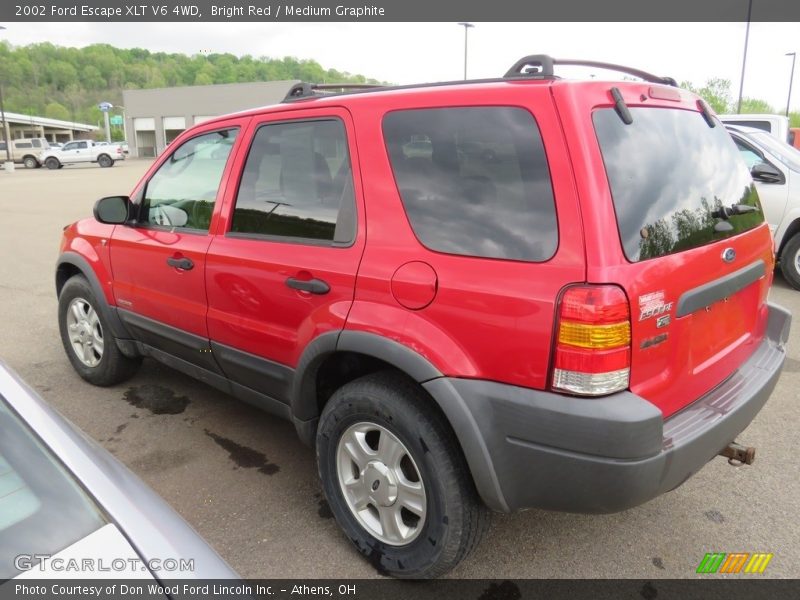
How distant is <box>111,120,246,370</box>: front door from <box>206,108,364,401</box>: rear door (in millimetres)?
152

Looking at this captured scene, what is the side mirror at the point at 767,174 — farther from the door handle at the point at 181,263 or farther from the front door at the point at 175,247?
the door handle at the point at 181,263

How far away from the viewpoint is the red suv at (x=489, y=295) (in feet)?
6.29

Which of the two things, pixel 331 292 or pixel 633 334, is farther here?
pixel 331 292

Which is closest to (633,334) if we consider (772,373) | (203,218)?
(772,373)

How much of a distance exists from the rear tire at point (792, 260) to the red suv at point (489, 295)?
4867 millimetres

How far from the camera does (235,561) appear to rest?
99.3 inches

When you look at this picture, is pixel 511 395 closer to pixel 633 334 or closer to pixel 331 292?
pixel 633 334

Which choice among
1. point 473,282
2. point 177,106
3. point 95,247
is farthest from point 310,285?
point 177,106

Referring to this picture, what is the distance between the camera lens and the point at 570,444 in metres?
1.92

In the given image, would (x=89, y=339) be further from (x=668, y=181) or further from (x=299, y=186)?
(x=668, y=181)

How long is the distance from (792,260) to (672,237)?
603 centimetres

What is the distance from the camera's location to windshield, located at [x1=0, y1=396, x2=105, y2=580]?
1258mm

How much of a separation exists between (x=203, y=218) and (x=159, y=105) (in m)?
56.0

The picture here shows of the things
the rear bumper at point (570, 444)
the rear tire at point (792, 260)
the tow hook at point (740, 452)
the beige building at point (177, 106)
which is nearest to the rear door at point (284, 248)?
the rear bumper at point (570, 444)
